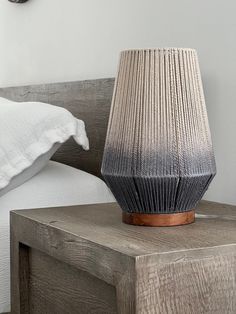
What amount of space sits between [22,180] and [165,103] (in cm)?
55

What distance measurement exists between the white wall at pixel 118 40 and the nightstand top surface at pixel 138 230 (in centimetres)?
21

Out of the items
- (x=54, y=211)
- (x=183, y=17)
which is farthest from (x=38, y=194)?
(x=183, y=17)

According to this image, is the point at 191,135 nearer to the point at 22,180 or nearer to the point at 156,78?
the point at 156,78

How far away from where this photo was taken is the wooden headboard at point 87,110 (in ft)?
5.39

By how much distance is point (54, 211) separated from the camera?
117 centimetres

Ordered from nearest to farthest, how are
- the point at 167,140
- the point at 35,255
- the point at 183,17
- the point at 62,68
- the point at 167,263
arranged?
the point at 167,263 → the point at 167,140 → the point at 35,255 → the point at 183,17 → the point at 62,68

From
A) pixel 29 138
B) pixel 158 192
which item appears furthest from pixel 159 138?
pixel 29 138

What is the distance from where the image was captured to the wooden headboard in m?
1.64

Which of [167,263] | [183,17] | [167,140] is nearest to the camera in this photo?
[167,263]

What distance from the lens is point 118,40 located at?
1.67 metres

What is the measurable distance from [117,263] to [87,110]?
90 cm

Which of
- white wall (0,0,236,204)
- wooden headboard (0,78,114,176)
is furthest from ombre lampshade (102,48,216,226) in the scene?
wooden headboard (0,78,114,176)

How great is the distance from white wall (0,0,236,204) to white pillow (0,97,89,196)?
0.30 meters

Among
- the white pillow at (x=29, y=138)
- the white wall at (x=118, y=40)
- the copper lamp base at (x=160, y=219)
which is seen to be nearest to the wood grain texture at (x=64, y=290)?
the copper lamp base at (x=160, y=219)
